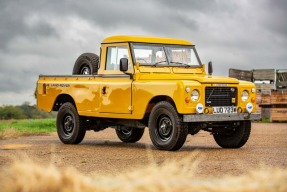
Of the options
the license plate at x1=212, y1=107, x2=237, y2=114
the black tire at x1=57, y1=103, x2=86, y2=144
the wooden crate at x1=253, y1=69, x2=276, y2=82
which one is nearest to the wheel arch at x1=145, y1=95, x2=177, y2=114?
the license plate at x1=212, y1=107, x2=237, y2=114

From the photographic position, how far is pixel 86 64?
1464 cm

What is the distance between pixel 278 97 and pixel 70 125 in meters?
14.1

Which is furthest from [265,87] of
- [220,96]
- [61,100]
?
[220,96]

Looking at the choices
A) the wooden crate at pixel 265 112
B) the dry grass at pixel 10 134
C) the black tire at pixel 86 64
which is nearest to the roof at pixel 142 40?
the black tire at pixel 86 64

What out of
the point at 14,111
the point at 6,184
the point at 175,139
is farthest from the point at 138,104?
the point at 14,111

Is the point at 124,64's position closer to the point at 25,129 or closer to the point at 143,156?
the point at 143,156

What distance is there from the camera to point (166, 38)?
13836 millimetres

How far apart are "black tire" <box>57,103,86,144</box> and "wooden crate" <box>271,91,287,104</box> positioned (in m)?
13.9

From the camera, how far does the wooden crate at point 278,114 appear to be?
85.8ft

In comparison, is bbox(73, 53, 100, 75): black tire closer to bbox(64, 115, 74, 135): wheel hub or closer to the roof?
the roof

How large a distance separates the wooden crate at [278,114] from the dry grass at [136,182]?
73.7ft

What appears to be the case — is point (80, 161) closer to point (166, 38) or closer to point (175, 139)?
point (175, 139)

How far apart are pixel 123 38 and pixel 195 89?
2.50 meters

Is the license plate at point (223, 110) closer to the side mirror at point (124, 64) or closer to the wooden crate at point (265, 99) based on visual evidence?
the side mirror at point (124, 64)
